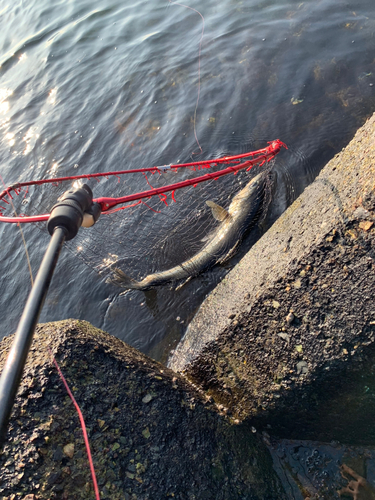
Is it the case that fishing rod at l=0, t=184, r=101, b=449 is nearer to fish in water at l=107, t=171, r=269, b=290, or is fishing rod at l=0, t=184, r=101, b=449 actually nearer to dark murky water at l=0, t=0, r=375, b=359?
fish in water at l=107, t=171, r=269, b=290

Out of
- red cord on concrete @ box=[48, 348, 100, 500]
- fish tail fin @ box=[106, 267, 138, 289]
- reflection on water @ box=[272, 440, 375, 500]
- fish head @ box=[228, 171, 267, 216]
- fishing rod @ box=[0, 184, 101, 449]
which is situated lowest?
reflection on water @ box=[272, 440, 375, 500]

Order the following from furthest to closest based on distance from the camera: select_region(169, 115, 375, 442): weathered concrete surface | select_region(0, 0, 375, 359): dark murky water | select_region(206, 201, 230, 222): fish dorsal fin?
1. select_region(206, 201, 230, 222): fish dorsal fin
2. select_region(0, 0, 375, 359): dark murky water
3. select_region(169, 115, 375, 442): weathered concrete surface

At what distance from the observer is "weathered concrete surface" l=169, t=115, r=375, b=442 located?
2.53 meters

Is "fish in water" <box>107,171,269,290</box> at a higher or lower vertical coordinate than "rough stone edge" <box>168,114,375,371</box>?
lower

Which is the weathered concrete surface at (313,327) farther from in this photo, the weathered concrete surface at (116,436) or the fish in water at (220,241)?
the fish in water at (220,241)

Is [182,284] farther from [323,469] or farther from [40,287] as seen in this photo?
[40,287]

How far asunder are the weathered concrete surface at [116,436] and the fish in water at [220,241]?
243cm

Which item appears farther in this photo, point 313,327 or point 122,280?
point 122,280

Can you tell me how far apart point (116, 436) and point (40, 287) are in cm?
121

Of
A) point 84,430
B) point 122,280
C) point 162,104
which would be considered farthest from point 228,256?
point 162,104

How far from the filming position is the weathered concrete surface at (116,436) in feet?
6.88

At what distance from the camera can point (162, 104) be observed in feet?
27.6

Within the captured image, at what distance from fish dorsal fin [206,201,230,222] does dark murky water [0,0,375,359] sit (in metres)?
0.62

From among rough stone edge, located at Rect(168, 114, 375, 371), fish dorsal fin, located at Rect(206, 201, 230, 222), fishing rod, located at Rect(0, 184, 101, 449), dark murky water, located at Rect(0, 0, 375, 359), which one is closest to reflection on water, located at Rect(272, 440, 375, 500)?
rough stone edge, located at Rect(168, 114, 375, 371)
